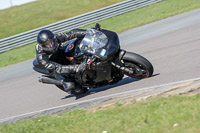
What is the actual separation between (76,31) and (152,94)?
7.67ft

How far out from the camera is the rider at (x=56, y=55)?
6410 mm

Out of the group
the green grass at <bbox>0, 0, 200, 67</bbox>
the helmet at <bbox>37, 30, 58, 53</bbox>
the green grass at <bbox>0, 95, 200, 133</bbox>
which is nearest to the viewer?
the green grass at <bbox>0, 95, 200, 133</bbox>

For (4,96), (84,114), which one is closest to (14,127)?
(84,114)

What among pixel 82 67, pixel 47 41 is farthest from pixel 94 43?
pixel 47 41

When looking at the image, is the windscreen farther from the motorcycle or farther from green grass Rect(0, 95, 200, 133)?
green grass Rect(0, 95, 200, 133)

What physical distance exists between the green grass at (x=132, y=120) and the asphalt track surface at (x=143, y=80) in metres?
1.27

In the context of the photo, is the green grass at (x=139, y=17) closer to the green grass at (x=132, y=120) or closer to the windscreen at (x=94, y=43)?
the windscreen at (x=94, y=43)

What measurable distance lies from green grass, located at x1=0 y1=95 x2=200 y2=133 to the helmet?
1401 millimetres

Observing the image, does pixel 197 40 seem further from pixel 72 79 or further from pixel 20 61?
pixel 20 61

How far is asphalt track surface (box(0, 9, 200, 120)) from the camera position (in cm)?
680

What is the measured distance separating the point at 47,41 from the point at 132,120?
265 centimetres

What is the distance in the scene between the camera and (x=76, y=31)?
691 cm

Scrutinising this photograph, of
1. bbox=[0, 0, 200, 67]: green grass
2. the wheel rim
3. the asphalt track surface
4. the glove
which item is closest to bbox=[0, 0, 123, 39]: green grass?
bbox=[0, 0, 200, 67]: green grass

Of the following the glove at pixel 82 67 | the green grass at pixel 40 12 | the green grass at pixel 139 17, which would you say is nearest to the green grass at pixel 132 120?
the glove at pixel 82 67
